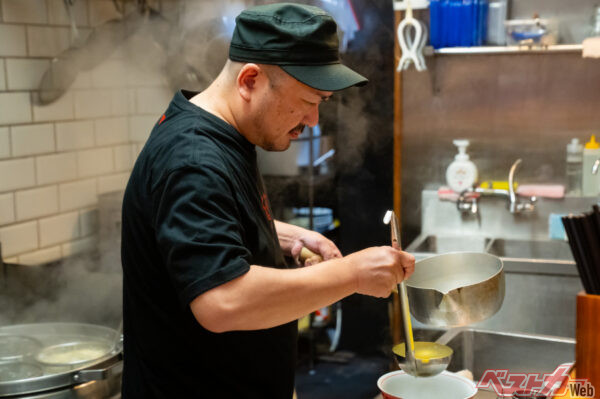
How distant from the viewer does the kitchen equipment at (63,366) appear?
6.41 feet

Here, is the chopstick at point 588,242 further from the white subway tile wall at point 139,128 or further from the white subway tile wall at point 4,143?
the white subway tile wall at point 139,128

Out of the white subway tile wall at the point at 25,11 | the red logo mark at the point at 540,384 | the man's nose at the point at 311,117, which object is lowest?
the red logo mark at the point at 540,384

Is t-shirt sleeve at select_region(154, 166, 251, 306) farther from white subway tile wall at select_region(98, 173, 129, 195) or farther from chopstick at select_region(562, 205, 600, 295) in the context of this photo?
white subway tile wall at select_region(98, 173, 129, 195)

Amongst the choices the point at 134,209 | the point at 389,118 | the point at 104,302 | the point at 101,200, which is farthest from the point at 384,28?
the point at 134,209

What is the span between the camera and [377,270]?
1387 mm

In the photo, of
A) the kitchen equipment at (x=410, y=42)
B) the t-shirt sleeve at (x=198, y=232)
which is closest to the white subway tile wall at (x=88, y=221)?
the kitchen equipment at (x=410, y=42)

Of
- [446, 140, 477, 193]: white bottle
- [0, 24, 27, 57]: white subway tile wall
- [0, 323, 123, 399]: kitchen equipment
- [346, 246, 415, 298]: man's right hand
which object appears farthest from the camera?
[446, 140, 477, 193]: white bottle

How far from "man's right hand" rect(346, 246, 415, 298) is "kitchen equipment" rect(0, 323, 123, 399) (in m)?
0.99

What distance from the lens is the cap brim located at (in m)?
1.42

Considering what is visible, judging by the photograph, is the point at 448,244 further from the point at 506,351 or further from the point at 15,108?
the point at 15,108

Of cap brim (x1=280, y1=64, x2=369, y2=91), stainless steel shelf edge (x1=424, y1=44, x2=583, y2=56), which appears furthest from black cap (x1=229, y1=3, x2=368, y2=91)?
stainless steel shelf edge (x1=424, y1=44, x2=583, y2=56)

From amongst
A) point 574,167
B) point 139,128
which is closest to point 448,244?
point 574,167

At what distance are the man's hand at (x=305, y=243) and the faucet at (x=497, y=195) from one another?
191 centimetres

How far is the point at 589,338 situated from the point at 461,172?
1.98 m
